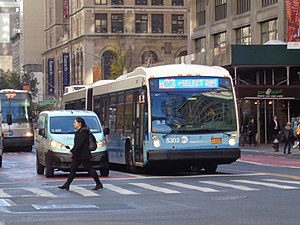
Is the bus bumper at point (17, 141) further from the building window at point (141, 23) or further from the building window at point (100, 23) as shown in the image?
the building window at point (141, 23)

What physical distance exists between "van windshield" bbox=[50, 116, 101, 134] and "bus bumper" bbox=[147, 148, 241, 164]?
101 inches

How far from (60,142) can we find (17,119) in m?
24.6

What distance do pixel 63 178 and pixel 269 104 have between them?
109ft

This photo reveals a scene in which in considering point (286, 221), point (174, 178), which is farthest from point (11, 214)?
point (174, 178)

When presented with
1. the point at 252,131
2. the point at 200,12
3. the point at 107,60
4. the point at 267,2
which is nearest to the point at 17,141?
the point at 252,131

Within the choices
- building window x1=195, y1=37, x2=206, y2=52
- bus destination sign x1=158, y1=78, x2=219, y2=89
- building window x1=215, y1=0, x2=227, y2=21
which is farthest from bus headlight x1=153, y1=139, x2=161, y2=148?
building window x1=195, y1=37, x2=206, y2=52

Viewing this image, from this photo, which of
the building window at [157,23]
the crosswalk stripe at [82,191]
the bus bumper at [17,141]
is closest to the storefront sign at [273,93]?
the bus bumper at [17,141]

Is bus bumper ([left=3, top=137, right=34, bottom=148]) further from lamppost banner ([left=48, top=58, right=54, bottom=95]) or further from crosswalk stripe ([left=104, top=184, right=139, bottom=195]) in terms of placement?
lamppost banner ([left=48, top=58, right=54, bottom=95])

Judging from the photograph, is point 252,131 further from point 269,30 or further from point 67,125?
point 67,125

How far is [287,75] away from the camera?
177 ft

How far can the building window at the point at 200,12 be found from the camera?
228ft

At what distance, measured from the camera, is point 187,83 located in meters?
23.9

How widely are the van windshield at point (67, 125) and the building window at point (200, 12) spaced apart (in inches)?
1760

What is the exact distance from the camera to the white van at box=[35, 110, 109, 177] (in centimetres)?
2405
